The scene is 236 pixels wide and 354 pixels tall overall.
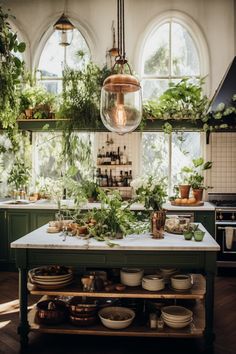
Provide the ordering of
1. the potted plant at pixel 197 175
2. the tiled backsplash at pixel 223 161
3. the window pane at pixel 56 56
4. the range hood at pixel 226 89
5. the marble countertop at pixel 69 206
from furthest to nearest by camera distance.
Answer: the window pane at pixel 56 56, the tiled backsplash at pixel 223 161, the potted plant at pixel 197 175, the marble countertop at pixel 69 206, the range hood at pixel 226 89

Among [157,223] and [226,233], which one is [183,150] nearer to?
[226,233]

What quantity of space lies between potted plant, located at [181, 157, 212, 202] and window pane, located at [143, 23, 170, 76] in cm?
173

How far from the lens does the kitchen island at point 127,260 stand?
11.5 ft

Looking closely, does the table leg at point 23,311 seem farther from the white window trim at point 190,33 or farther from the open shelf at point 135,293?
the white window trim at point 190,33

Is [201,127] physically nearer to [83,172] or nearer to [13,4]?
[83,172]

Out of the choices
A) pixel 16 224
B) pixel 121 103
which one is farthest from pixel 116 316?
pixel 16 224

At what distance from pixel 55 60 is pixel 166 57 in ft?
6.58

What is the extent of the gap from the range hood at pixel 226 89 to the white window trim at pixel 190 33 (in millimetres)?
672

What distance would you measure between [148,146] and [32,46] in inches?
108

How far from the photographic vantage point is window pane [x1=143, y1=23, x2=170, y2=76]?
7.30 metres

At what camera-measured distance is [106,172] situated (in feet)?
23.6

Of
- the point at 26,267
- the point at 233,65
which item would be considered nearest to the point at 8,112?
the point at 26,267

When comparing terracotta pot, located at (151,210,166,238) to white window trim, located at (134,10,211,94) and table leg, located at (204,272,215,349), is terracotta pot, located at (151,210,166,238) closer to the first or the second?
table leg, located at (204,272,215,349)

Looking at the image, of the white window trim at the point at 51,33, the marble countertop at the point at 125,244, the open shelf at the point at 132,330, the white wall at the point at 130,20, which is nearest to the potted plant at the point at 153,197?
the marble countertop at the point at 125,244
